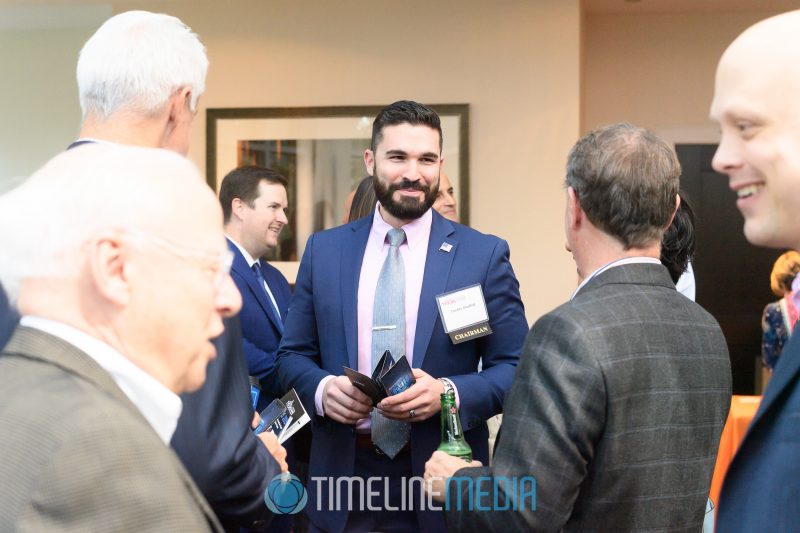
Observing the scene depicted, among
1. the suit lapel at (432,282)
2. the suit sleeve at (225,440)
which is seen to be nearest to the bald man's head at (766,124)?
the suit sleeve at (225,440)

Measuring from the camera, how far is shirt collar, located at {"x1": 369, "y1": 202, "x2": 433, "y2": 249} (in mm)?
2674

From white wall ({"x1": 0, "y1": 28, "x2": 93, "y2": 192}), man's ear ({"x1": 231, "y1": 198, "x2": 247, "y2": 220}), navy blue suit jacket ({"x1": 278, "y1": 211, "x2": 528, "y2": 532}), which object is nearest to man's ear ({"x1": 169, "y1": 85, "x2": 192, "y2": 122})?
navy blue suit jacket ({"x1": 278, "y1": 211, "x2": 528, "y2": 532})

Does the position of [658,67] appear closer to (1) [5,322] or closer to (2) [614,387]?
(2) [614,387]

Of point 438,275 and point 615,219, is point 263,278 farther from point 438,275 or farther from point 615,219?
point 615,219

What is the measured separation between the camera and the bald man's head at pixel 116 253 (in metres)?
0.92

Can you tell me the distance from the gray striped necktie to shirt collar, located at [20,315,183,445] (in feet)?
4.93

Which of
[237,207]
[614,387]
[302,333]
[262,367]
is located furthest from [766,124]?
[237,207]

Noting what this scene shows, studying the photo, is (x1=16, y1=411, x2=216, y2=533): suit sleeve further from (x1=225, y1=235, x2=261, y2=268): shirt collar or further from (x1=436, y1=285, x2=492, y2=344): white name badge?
(x1=225, y1=235, x2=261, y2=268): shirt collar

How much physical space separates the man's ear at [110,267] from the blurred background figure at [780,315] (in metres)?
4.08

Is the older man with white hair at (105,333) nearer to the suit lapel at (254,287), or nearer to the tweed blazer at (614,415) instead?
the tweed blazer at (614,415)

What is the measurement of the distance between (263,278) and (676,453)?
8.16 feet

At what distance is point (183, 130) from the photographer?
180cm

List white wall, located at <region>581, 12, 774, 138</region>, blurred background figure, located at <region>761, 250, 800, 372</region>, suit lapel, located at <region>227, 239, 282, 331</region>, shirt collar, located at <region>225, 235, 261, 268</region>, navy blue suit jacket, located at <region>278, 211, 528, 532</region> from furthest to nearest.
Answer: white wall, located at <region>581, 12, 774, 138</region> → blurred background figure, located at <region>761, 250, 800, 372</region> → shirt collar, located at <region>225, 235, 261, 268</region> → suit lapel, located at <region>227, 239, 282, 331</region> → navy blue suit jacket, located at <region>278, 211, 528, 532</region>

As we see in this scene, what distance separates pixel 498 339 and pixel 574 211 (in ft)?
2.81
